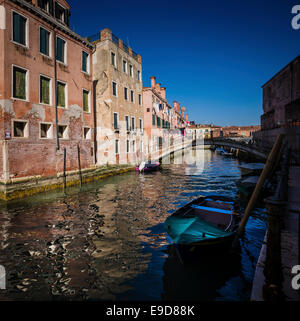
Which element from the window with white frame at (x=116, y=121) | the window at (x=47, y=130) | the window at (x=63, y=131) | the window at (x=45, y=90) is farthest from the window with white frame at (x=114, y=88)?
the window at (x=47, y=130)

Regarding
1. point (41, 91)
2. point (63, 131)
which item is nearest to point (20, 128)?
point (41, 91)

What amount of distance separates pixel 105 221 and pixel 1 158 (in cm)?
662

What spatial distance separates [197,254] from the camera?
4.71 metres

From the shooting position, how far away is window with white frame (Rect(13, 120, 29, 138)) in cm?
1125

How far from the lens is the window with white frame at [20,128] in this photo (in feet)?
36.9

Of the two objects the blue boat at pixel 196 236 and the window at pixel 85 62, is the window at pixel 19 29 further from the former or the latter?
the blue boat at pixel 196 236

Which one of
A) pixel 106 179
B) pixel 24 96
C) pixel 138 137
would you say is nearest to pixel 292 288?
pixel 24 96

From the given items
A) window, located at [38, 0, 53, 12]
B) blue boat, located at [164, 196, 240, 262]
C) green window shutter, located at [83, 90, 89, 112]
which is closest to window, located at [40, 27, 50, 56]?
window, located at [38, 0, 53, 12]

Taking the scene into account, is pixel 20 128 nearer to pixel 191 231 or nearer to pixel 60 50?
pixel 60 50

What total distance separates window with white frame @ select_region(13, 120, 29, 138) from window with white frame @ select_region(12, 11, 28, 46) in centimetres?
417

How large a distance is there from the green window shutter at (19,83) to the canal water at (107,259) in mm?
5712

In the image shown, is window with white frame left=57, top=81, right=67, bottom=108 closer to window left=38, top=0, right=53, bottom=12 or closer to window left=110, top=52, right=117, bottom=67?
window left=38, top=0, right=53, bottom=12

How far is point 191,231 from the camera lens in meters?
4.70

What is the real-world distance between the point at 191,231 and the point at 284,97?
895 inches
